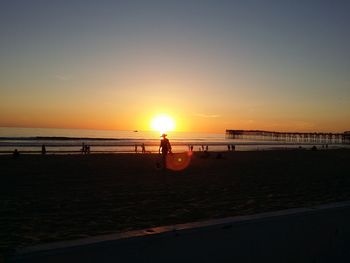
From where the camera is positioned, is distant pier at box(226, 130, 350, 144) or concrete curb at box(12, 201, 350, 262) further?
distant pier at box(226, 130, 350, 144)

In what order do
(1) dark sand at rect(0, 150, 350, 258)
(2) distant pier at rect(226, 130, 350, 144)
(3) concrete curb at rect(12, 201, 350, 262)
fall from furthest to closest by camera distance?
1. (2) distant pier at rect(226, 130, 350, 144)
2. (1) dark sand at rect(0, 150, 350, 258)
3. (3) concrete curb at rect(12, 201, 350, 262)

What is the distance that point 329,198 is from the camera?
10789 mm

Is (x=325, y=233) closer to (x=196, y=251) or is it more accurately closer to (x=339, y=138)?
(x=196, y=251)

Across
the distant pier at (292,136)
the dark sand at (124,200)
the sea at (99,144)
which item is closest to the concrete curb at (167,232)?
the dark sand at (124,200)

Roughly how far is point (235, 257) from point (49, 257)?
5.23 ft

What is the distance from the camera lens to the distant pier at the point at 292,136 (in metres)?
127

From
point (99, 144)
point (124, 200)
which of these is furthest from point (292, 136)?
point (124, 200)

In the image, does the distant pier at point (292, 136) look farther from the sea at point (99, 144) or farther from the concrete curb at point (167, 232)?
the concrete curb at point (167, 232)

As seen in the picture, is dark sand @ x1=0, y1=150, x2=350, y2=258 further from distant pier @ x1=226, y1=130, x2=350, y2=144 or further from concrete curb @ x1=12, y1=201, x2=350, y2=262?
distant pier @ x1=226, y1=130, x2=350, y2=144

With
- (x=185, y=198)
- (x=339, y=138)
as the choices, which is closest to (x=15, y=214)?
(x=185, y=198)

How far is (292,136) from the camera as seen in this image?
435 feet

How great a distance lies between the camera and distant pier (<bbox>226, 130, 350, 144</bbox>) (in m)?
127

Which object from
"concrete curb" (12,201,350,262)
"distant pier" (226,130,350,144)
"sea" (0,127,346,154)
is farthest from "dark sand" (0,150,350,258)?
"distant pier" (226,130,350,144)

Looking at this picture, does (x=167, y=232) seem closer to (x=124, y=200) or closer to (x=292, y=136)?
(x=124, y=200)
